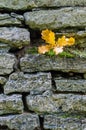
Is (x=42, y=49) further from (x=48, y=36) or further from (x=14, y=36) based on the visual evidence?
(x=14, y=36)

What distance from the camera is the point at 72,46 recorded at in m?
2.13

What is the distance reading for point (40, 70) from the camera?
6.84 ft

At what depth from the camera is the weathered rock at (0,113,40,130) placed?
83.1 inches

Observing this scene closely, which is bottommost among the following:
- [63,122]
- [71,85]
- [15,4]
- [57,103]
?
[63,122]

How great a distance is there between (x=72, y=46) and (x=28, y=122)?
2.47 ft

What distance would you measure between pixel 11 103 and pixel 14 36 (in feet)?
1.85

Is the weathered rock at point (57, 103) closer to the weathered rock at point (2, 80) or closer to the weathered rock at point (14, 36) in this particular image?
the weathered rock at point (2, 80)

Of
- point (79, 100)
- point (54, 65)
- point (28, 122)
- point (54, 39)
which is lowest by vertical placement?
point (28, 122)

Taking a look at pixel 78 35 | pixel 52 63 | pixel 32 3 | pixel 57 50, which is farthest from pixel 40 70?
pixel 32 3

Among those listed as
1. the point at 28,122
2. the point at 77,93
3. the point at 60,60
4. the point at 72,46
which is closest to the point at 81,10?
the point at 72,46

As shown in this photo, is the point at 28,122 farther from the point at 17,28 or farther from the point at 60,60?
the point at 17,28

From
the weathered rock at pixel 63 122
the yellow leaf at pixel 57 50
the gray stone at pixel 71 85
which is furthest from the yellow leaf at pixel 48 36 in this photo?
the weathered rock at pixel 63 122

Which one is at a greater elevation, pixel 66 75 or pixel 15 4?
pixel 15 4

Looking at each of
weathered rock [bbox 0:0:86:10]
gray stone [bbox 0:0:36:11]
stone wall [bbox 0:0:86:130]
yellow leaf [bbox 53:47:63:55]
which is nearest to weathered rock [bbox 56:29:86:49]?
stone wall [bbox 0:0:86:130]
